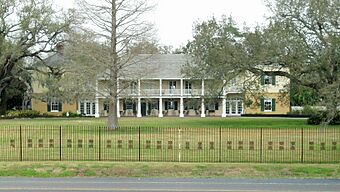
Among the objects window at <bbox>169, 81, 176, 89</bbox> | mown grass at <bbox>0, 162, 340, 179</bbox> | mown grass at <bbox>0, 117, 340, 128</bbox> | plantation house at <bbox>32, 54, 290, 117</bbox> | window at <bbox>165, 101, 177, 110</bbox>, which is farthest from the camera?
window at <bbox>165, 101, 177, 110</bbox>

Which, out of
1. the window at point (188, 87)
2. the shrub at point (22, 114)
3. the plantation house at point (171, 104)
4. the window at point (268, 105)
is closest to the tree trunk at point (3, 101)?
the shrub at point (22, 114)

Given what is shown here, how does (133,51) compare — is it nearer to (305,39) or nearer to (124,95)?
(124,95)

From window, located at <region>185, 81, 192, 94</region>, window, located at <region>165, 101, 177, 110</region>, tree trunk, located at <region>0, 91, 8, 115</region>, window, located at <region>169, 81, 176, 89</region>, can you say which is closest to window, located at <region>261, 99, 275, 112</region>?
window, located at <region>185, 81, 192, 94</region>

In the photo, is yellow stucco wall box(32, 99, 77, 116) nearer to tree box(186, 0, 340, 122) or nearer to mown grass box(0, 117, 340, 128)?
mown grass box(0, 117, 340, 128)

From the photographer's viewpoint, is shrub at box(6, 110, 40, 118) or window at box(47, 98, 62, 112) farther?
window at box(47, 98, 62, 112)

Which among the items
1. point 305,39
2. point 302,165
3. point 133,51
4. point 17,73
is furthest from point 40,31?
point 302,165

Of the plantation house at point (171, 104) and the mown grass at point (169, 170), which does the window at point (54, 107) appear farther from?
the mown grass at point (169, 170)

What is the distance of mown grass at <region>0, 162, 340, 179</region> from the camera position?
19.0m

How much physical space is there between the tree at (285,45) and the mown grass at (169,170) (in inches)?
905

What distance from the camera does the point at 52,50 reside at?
65.3 metres

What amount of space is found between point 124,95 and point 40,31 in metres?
21.9

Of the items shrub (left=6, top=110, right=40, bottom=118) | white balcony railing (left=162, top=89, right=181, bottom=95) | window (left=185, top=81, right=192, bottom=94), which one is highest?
window (left=185, top=81, right=192, bottom=94)

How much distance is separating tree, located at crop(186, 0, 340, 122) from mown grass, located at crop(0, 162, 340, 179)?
23.0 metres

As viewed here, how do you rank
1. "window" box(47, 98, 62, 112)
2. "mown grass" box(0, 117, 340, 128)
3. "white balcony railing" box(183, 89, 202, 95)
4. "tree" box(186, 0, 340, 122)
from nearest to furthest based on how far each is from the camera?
"tree" box(186, 0, 340, 122) < "mown grass" box(0, 117, 340, 128) < "white balcony railing" box(183, 89, 202, 95) < "window" box(47, 98, 62, 112)
